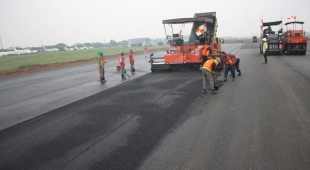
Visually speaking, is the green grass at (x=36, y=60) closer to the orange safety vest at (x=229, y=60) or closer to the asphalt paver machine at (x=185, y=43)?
the asphalt paver machine at (x=185, y=43)

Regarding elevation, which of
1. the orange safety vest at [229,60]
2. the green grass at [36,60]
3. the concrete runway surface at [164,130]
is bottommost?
the concrete runway surface at [164,130]

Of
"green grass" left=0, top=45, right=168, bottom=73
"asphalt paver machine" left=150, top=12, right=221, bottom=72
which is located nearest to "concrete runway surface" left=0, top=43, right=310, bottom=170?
"asphalt paver machine" left=150, top=12, right=221, bottom=72

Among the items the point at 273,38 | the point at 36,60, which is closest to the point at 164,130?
the point at 273,38

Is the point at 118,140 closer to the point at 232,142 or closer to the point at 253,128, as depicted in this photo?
the point at 232,142

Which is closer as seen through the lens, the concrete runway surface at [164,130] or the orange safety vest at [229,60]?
the concrete runway surface at [164,130]

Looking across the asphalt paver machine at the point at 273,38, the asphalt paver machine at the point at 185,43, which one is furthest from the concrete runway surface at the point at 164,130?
→ the asphalt paver machine at the point at 273,38

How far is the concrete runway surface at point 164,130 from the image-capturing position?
364 centimetres

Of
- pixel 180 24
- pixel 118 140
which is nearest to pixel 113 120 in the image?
pixel 118 140

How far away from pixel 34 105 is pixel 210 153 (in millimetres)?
6448

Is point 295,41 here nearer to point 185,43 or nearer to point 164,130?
point 185,43

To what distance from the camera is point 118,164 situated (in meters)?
3.59

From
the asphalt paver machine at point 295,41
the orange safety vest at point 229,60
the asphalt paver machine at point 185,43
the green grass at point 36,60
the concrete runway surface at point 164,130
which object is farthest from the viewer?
the green grass at point 36,60

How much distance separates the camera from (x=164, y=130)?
4.80 meters

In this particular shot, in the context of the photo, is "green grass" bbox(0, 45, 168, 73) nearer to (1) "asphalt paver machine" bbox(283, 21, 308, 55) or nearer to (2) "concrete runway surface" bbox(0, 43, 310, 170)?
(2) "concrete runway surface" bbox(0, 43, 310, 170)
